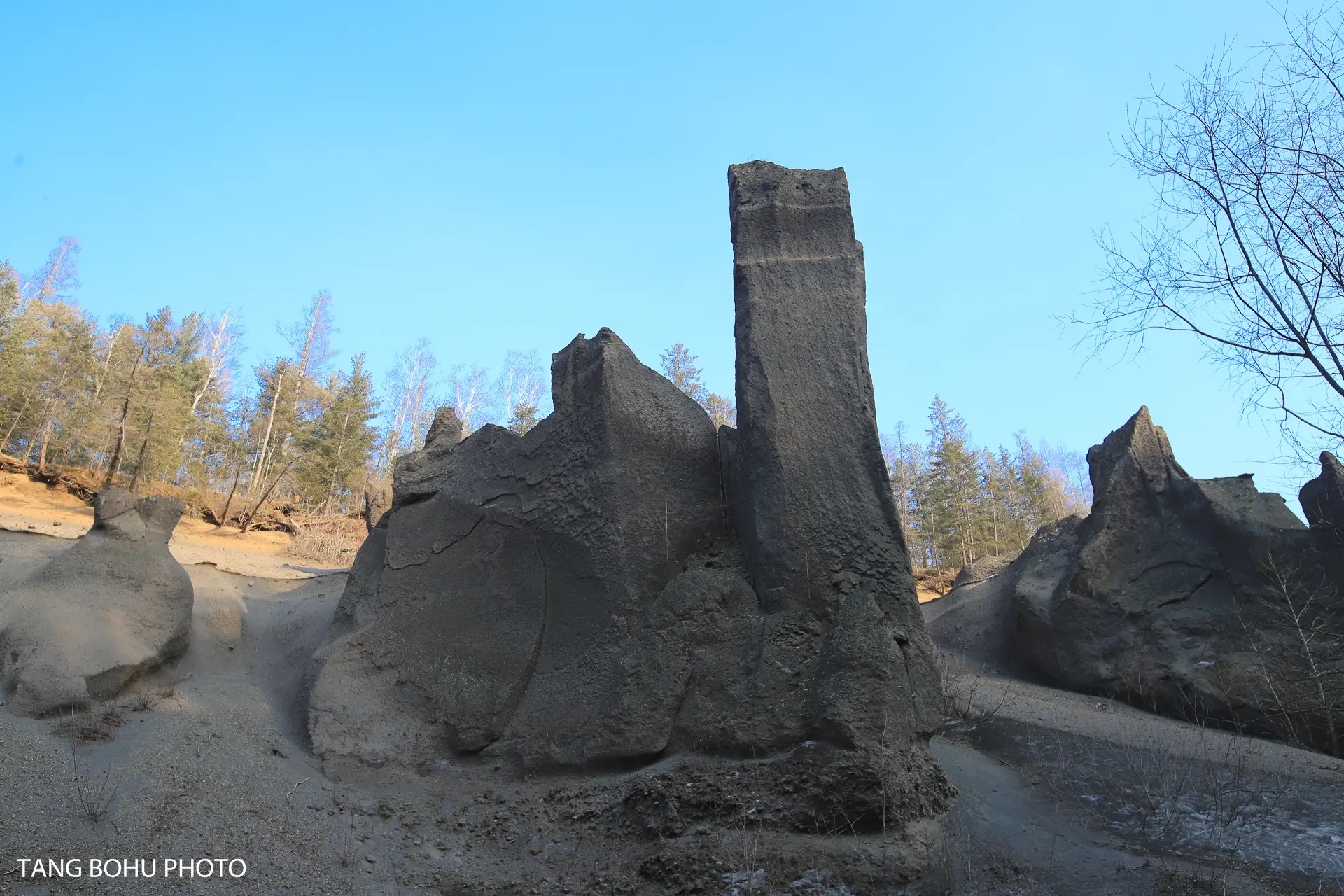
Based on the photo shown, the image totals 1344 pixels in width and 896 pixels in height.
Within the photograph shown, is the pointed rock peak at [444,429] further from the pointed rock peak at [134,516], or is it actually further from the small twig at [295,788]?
the small twig at [295,788]

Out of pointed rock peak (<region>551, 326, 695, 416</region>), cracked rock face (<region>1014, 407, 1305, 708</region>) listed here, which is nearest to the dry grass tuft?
pointed rock peak (<region>551, 326, 695, 416</region>)

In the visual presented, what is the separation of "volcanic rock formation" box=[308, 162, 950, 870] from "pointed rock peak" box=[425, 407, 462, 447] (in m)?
1.14

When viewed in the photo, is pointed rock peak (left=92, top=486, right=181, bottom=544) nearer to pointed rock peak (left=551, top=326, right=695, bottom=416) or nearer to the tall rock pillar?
pointed rock peak (left=551, top=326, right=695, bottom=416)

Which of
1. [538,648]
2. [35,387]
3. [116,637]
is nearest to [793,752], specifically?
[538,648]

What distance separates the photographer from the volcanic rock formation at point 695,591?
17.2 feet

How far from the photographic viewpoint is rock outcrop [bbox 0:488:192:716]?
5.81 metres

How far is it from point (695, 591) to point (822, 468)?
1216 mm

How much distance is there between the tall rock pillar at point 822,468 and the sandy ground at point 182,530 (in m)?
8.49

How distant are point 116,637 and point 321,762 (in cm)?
188

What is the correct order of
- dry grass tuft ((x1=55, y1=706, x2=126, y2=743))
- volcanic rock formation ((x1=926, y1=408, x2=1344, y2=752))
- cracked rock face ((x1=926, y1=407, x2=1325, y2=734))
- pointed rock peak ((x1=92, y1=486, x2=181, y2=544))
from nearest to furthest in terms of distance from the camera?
dry grass tuft ((x1=55, y1=706, x2=126, y2=743))
pointed rock peak ((x1=92, y1=486, x2=181, y2=544))
volcanic rock formation ((x1=926, y1=408, x2=1344, y2=752))
cracked rock face ((x1=926, y1=407, x2=1325, y2=734))

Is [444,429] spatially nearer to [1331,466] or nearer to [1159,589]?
[1159,589]

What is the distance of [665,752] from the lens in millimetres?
5582

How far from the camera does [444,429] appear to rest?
865 centimetres

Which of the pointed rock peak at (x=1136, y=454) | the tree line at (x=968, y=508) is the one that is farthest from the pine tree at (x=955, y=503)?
the pointed rock peak at (x=1136, y=454)
